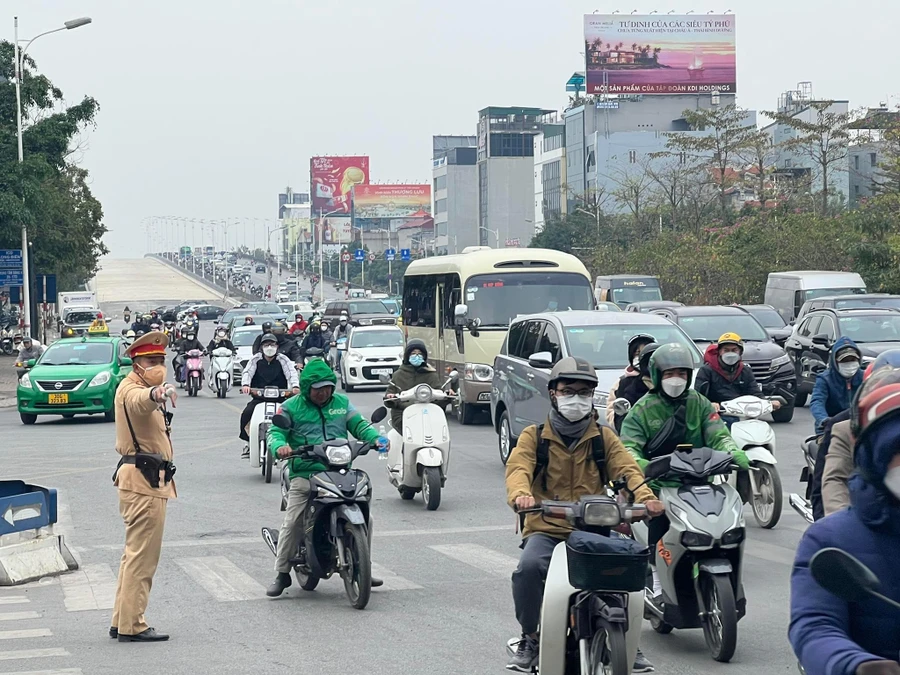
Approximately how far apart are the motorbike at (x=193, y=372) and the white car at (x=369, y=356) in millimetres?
3409

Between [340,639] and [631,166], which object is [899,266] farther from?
[631,166]

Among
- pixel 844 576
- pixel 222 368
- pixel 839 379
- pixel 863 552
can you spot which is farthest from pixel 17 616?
pixel 222 368

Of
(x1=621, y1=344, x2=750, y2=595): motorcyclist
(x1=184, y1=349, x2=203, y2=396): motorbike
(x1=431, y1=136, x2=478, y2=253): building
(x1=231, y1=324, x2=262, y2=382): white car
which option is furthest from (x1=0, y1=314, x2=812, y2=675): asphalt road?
(x1=431, y1=136, x2=478, y2=253): building

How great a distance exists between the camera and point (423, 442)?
1344cm

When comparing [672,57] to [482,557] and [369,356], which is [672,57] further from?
[482,557]

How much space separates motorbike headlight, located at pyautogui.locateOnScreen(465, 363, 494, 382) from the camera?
72.6 feet

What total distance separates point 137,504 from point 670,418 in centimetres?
308

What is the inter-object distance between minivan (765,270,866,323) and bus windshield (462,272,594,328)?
9.71 m

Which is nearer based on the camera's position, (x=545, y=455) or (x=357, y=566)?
(x=545, y=455)

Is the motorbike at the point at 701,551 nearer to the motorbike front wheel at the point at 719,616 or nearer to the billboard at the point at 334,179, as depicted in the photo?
the motorbike front wheel at the point at 719,616

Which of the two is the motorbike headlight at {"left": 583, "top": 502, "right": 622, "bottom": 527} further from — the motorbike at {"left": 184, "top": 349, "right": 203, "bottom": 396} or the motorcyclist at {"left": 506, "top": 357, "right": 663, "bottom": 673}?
the motorbike at {"left": 184, "top": 349, "right": 203, "bottom": 396}

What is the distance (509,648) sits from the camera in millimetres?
6273

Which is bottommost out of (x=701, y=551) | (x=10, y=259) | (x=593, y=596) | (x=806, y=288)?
(x=701, y=551)

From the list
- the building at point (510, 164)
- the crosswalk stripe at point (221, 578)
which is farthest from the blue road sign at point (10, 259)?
the building at point (510, 164)
